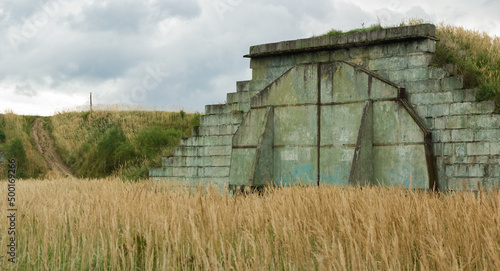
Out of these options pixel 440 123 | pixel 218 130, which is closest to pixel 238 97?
pixel 218 130

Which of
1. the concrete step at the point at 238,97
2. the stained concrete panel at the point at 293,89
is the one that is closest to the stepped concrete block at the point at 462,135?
the stained concrete panel at the point at 293,89

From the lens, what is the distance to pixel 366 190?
7.83m

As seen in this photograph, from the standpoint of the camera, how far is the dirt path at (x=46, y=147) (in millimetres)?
35406

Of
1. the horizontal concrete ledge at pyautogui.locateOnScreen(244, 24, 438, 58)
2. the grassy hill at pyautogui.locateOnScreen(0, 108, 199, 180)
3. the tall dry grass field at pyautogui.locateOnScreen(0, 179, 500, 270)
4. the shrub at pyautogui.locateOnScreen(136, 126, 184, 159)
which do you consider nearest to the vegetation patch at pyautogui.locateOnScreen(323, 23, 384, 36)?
the horizontal concrete ledge at pyautogui.locateOnScreen(244, 24, 438, 58)

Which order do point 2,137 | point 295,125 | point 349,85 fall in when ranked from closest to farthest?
point 349,85, point 295,125, point 2,137

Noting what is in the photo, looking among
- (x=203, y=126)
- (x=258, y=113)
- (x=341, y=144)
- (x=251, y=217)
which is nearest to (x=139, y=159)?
(x=203, y=126)

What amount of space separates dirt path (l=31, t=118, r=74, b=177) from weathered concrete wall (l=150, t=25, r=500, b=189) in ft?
75.8

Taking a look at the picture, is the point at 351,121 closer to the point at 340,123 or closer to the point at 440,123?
the point at 340,123

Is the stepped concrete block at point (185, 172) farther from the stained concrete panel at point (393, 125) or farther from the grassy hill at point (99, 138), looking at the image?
the grassy hill at point (99, 138)

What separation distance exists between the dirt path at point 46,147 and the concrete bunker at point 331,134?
940 inches

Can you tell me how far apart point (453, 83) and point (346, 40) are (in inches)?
102

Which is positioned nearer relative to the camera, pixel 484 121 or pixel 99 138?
pixel 484 121

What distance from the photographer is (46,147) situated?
3888cm

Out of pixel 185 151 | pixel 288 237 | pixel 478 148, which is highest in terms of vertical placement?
pixel 478 148
